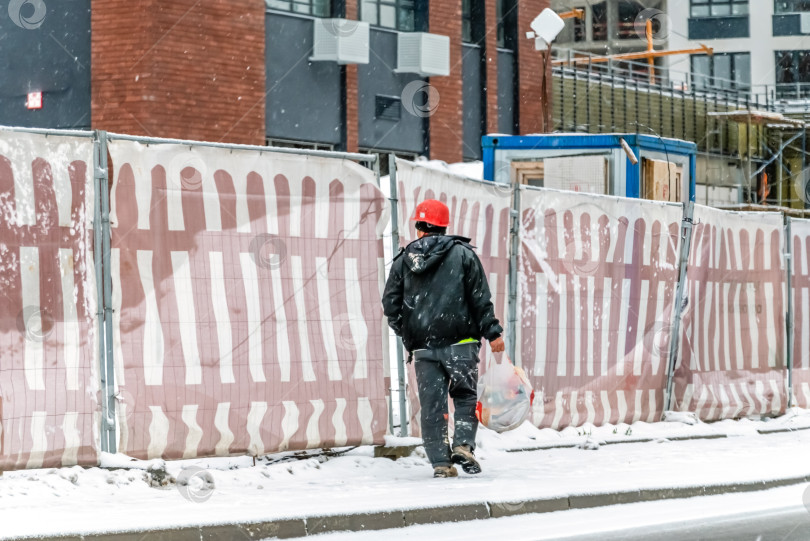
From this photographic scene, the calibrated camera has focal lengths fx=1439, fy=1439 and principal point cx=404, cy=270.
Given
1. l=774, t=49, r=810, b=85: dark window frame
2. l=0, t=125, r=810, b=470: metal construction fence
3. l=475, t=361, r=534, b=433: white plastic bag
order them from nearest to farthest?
l=0, t=125, r=810, b=470: metal construction fence → l=475, t=361, r=534, b=433: white plastic bag → l=774, t=49, r=810, b=85: dark window frame

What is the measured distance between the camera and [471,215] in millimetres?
11883

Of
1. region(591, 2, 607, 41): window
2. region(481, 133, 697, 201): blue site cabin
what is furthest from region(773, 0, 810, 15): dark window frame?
region(481, 133, 697, 201): blue site cabin

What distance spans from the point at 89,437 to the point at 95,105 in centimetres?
1528

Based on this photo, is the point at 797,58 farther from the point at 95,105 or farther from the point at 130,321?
the point at 130,321

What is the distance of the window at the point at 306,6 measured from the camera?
→ 83.7ft

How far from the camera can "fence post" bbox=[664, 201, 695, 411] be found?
14375mm

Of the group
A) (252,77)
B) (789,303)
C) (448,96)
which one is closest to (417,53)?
(448,96)

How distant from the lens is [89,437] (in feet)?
29.5

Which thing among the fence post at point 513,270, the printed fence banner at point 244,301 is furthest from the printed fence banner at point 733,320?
the printed fence banner at point 244,301

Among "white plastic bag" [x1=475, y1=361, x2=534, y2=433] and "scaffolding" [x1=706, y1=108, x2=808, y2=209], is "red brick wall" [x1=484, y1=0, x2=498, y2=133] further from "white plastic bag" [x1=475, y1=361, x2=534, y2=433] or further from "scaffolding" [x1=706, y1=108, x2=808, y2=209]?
"white plastic bag" [x1=475, y1=361, x2=534, y2=433]

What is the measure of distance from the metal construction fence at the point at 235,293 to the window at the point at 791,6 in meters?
54.2

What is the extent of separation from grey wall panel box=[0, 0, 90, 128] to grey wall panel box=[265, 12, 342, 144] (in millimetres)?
3204

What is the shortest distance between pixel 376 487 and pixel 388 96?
18.9m

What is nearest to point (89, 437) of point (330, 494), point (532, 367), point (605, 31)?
point (330, 494)
